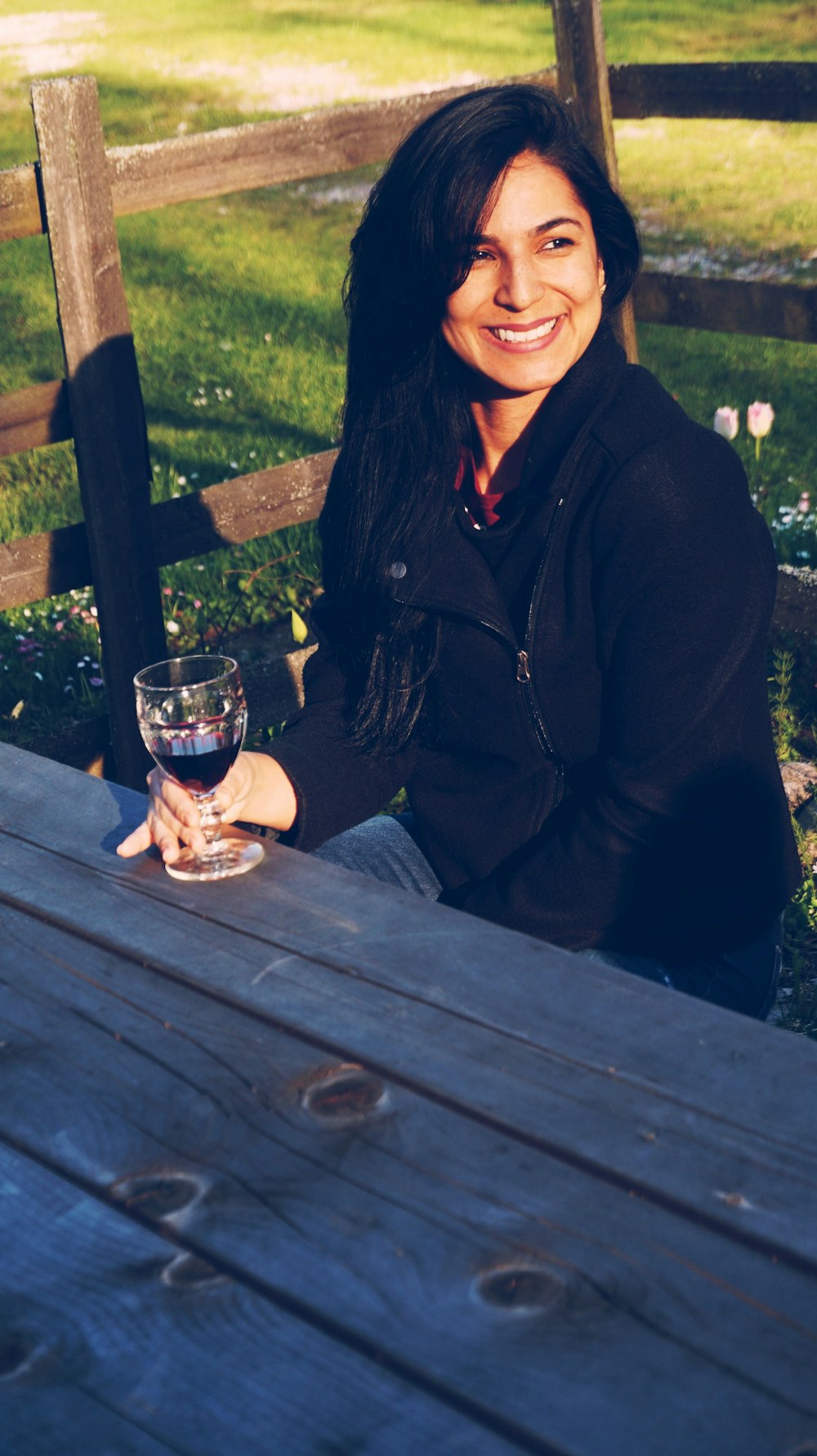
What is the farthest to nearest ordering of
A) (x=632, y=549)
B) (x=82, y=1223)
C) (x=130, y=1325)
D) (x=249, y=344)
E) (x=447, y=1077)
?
(x=249, y=344), (x=632, y=549), (x=447, y=1077), (x=82, y=1223), (x=130, y=1325)

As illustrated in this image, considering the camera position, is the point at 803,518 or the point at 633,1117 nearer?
the point at 633,1117

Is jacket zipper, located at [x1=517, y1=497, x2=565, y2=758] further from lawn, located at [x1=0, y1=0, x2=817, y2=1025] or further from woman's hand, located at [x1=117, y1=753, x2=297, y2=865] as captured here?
lawn, located at [x1=0, y1=0, x2=817, y2=1025]

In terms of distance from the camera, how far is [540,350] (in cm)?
228

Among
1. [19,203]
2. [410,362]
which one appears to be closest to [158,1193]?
[410,362]

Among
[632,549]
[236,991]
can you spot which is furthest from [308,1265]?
[632,549]

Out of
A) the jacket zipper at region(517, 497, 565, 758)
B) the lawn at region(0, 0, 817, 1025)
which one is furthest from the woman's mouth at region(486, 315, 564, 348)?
the lawn at region(0, 0, 817, 1025)

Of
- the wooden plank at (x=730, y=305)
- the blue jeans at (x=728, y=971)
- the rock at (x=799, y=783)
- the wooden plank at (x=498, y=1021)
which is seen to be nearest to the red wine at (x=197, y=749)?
the wooden plank at (x=498, y=1021)

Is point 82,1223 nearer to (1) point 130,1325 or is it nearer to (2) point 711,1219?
(1) point 130,1325

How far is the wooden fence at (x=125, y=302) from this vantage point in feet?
10.8

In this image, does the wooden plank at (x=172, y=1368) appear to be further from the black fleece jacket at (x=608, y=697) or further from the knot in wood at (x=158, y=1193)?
the black fleece jacket at (x=608, y=697)

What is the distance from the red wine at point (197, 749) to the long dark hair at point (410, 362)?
68cm

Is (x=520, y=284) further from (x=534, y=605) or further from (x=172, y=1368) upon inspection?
(x=172, y=1368)

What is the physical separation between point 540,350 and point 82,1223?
1.52 metres

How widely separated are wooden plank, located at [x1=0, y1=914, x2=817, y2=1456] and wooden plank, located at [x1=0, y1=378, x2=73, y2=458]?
2194 millimetres
